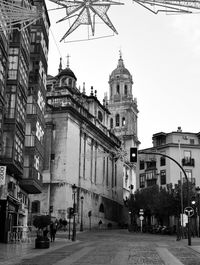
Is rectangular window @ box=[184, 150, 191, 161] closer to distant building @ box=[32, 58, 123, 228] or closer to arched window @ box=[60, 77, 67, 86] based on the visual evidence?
distant building @ box=[32, 58, 123, 228]

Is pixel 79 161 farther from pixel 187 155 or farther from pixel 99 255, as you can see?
pixel 99 255

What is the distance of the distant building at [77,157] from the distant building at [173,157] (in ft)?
29.2

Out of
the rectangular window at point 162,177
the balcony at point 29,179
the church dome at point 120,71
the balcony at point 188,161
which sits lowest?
the balcony at point 29,179

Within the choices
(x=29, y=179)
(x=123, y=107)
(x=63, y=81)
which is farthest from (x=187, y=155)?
(x=29, y=179)

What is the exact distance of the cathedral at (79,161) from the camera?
67.6 m

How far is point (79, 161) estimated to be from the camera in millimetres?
73812

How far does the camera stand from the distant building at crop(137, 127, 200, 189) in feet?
263

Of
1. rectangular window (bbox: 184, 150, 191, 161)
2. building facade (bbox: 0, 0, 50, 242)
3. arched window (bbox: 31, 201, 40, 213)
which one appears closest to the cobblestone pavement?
building facade (bbox: 0, 0, 50, 242)

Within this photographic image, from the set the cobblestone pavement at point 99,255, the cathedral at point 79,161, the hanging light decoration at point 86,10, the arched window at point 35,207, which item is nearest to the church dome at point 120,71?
the cathedral at point 79,161

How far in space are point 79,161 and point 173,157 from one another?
18.0m

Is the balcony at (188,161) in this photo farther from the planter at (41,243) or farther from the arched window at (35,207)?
the planter at (41,243)

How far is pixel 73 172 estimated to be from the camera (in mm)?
70875

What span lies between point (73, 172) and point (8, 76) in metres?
37.1

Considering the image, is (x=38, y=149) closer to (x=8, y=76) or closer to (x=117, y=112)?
(x=8, y=76)
